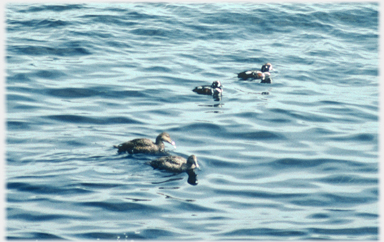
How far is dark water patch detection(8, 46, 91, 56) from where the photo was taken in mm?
20703

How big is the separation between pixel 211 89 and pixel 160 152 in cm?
508

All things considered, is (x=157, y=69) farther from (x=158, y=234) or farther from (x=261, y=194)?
(x=158, y=234)

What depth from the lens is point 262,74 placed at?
19.2 metres

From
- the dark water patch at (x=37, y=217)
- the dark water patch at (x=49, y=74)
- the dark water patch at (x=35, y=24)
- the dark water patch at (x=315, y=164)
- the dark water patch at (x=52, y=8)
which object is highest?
the dark water patch at (x=52, y=8)

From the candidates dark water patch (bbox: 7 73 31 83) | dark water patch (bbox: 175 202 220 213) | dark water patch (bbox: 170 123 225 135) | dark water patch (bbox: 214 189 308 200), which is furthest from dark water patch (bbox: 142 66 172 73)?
dark water patch (bbox: 175 202 220 213)

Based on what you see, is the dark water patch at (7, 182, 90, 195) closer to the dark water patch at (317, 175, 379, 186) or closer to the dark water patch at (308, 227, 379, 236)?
the dark water patch at (308, 227, 379, 236)

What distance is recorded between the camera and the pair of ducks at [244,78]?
1745 cm

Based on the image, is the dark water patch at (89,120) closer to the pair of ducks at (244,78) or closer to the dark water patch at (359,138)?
the pair of ducks at (244,78)

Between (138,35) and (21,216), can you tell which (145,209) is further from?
(138,35)

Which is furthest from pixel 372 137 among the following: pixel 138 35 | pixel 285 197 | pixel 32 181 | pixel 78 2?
pixel 78 2

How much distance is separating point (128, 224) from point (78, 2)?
20.0 metres

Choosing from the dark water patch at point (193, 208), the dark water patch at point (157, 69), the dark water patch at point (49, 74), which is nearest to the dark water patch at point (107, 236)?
the dark water patch at point (193, 208)

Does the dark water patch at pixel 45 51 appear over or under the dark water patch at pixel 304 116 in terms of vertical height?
over

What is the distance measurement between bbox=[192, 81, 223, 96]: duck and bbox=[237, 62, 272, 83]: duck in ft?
5.83
